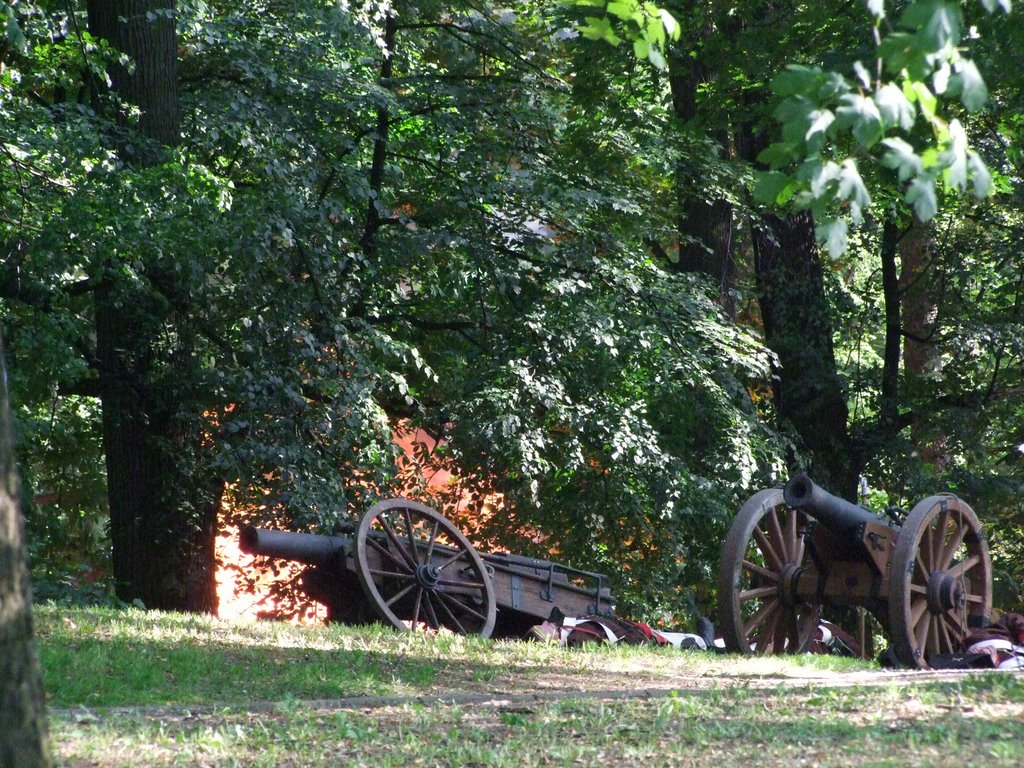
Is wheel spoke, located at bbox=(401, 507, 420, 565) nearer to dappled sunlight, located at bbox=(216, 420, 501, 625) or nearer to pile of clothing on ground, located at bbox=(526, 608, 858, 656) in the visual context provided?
pile of clothing on ground, located at bbox=(526, 608, 858, 656)

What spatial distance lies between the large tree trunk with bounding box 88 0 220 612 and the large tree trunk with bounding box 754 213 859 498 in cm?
805

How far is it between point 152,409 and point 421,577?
411 centimetres

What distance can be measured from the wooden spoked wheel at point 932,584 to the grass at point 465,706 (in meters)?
0.88

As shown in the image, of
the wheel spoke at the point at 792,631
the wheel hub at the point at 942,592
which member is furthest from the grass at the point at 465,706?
the wheel spoke at the point at 792,631

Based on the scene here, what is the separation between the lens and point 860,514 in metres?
10.8

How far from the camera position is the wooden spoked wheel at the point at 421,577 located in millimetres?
10922

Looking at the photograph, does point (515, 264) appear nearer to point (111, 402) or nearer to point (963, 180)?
point (111, 402)

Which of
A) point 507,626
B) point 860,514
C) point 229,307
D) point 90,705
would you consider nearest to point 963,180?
point 90,705

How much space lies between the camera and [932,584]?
416 inches

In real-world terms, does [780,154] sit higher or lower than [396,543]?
higher

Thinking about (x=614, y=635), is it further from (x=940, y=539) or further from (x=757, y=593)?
(x=940, y=539)

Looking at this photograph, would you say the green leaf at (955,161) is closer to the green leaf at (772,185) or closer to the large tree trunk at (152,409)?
the green leaf at (772,185)

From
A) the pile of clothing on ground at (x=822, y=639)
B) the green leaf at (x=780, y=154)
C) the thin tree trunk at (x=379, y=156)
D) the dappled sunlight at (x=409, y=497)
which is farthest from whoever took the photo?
the dappled sunlight at (x=409, y=497)

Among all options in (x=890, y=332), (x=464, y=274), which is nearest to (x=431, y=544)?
(x=464, y=274)
